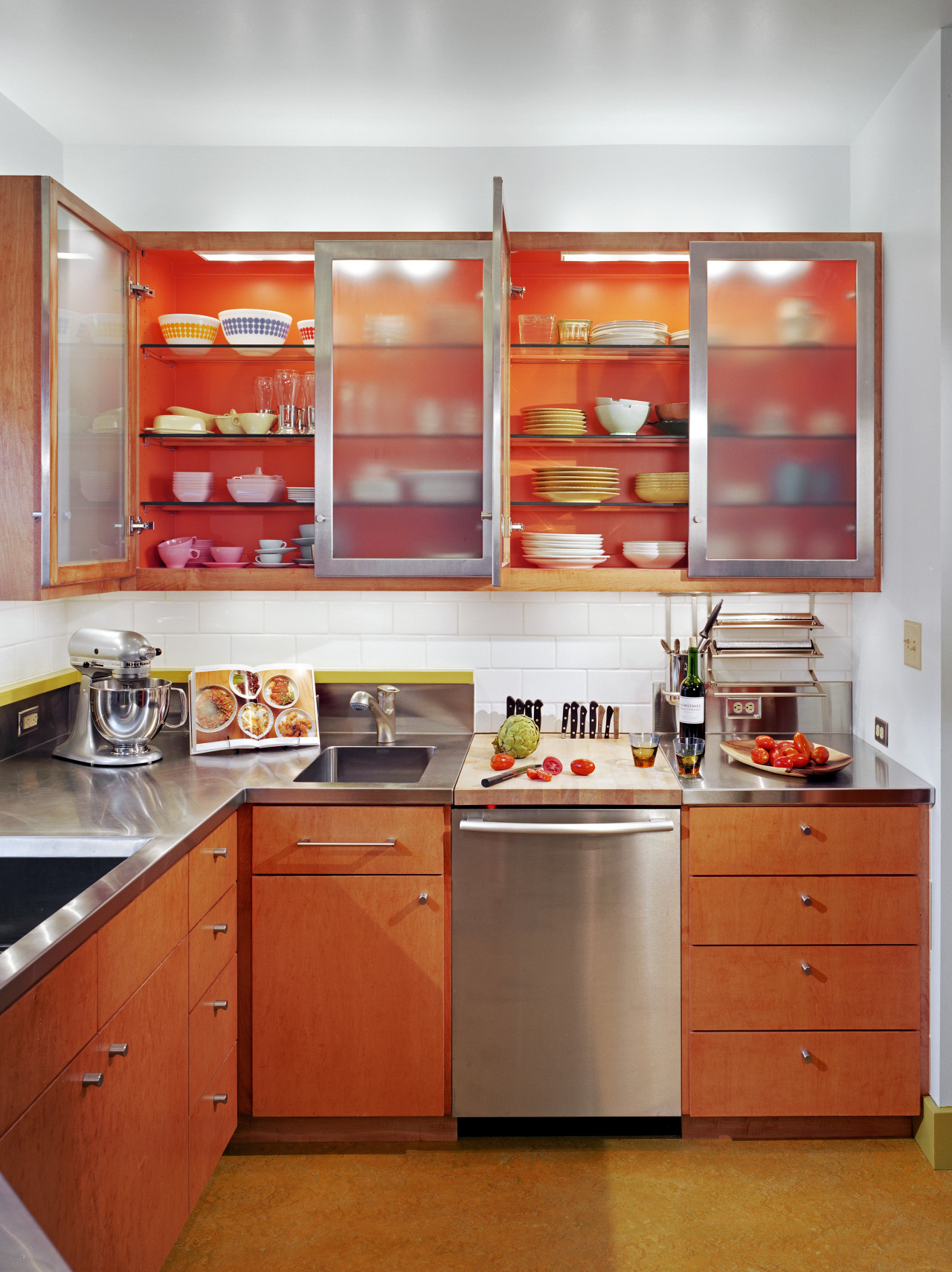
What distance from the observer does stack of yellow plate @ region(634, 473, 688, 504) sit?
2846 mm

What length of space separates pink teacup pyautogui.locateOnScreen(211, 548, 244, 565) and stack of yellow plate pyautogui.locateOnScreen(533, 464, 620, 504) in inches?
38.1

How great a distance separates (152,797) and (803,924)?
171 cm

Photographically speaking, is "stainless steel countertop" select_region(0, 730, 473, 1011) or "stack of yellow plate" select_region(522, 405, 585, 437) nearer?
"stainless steel countertop" select_region(0, 730, 473, 1011)

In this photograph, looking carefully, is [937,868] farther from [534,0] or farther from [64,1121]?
[534,0]

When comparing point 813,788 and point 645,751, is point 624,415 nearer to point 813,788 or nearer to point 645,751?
point 645,751

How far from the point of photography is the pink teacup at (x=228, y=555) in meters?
2.92

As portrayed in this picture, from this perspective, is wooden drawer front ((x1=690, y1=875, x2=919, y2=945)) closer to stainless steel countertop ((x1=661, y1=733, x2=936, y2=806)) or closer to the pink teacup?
stainless steel countertop ((x1=661, y1=733, x2=936, y2=806))

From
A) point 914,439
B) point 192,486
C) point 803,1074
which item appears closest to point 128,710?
point 192,486

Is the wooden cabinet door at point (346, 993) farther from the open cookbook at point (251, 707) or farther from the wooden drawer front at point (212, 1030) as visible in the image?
the open cookbook at point (251, 707)

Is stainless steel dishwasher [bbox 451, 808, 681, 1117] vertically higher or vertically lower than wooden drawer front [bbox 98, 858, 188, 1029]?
lower

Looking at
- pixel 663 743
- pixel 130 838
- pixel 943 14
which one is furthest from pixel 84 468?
pixel 943 14

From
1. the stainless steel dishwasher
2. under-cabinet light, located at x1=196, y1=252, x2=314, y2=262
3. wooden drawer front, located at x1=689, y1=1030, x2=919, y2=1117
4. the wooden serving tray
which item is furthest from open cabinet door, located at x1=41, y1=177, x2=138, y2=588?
wooden drawer front, located at x1=689, y1=1030, x2=919, y2=1117

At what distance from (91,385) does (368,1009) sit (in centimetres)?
184

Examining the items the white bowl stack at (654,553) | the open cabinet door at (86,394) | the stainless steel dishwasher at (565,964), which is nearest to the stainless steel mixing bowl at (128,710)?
the open cabinet door at (86,394)
